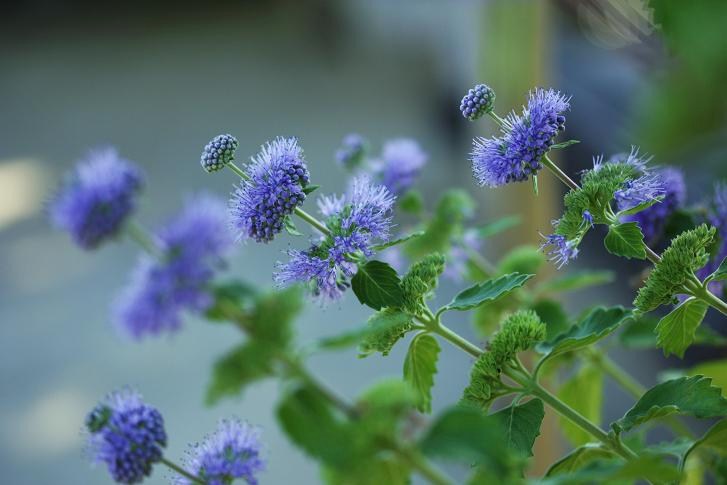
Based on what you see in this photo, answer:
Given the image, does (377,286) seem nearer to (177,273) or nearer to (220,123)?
(177,273)

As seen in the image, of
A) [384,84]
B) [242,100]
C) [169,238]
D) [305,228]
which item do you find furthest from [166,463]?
[384,84]

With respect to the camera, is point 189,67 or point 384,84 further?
point 384,84

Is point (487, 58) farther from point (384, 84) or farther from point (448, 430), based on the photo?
point (448, 430)

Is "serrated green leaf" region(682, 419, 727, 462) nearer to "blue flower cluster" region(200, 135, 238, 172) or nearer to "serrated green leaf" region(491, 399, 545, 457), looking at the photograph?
"serrated green leaf" region(491, 399, 545, 457)

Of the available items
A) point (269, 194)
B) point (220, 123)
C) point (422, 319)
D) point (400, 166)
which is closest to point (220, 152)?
point (269, 194)

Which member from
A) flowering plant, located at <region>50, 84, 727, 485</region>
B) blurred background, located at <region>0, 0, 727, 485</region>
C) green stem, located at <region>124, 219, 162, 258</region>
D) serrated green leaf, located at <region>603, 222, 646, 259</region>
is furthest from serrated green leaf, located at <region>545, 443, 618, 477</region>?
blurred background, located at <region>0, 0, 727, 485</region>
